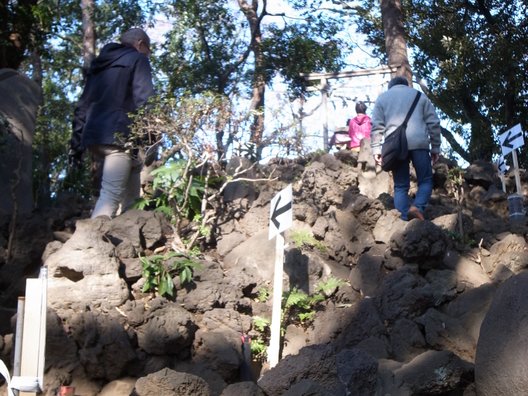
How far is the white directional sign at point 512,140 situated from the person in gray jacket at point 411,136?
2.33m

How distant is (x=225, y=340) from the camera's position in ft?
19.2

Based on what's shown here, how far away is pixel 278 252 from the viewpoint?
5859 millimetres

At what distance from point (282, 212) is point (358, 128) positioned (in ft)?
22.6

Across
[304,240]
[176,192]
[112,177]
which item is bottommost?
[304,240]

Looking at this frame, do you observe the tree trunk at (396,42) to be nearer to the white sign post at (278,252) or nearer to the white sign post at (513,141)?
the white sign post at (513,141)

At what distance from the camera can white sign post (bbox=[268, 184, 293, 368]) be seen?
5.73 meters

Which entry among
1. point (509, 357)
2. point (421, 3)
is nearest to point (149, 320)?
point (509, 357)

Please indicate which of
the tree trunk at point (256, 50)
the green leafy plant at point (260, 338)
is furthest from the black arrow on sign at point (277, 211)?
the tree trunk at point (256, 50)

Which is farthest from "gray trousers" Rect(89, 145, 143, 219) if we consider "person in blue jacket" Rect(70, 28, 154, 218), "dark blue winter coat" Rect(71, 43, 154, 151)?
"dark blue winter coat" Rect(71, 43, 154, 151)

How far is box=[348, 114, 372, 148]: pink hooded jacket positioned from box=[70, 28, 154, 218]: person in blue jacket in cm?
547

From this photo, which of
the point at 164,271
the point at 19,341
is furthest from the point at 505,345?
the point at 164,271

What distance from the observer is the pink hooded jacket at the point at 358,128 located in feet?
41.2

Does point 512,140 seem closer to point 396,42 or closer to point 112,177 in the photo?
point 396,42

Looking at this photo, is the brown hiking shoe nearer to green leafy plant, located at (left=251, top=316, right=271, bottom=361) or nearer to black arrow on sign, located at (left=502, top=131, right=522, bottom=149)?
green leafy plant, located at (left=251, top=316, right=271, bottom=361)
